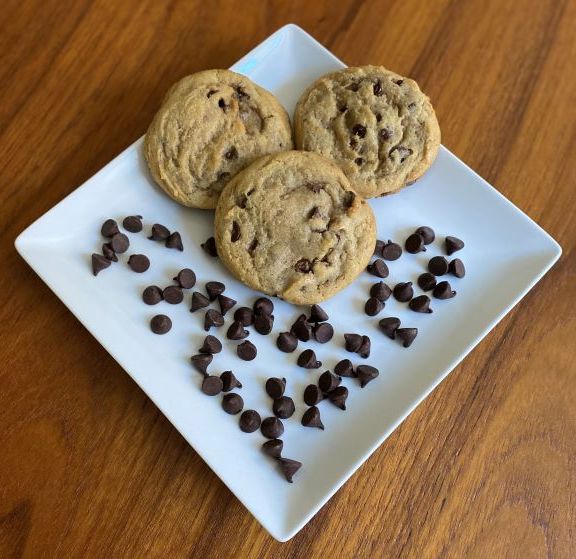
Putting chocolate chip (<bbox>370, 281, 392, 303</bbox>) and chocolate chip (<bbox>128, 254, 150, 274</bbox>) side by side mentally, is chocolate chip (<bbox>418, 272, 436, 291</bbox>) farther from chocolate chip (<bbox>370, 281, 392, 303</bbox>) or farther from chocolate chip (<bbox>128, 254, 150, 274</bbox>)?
chocolate chip (<bbox>128, 254, 150, 274</bbox>)

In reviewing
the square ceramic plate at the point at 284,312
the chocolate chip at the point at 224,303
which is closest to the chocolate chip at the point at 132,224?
the square ceramic plate at the point at 284,312

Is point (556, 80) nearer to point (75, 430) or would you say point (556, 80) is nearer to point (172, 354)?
point (172, 354)

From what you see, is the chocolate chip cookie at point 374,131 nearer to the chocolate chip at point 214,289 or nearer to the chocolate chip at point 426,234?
the chocolate chip at point 426,234

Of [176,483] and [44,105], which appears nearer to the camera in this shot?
[176,483]

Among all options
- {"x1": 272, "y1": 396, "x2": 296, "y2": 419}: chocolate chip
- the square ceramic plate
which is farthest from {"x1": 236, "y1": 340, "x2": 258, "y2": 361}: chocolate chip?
{"x1": 272, "y1": 396, "x2": 296, "y2": 419}: chocolate chip

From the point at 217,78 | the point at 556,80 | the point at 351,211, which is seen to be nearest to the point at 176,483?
the point at 351,211

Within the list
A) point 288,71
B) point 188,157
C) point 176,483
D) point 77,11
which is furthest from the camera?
point 77,11
